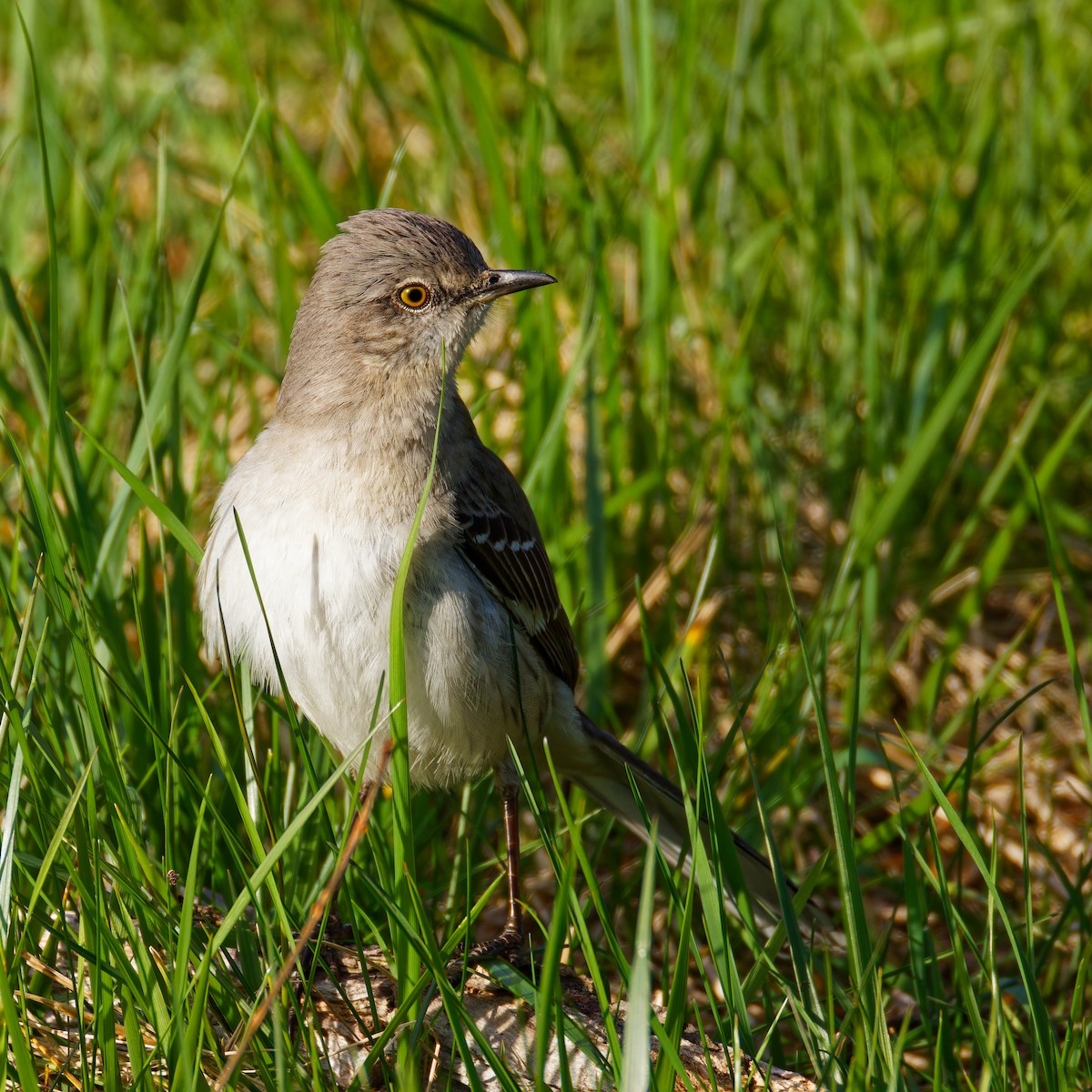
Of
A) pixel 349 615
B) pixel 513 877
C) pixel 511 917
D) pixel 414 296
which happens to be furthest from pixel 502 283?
pixel 511 917

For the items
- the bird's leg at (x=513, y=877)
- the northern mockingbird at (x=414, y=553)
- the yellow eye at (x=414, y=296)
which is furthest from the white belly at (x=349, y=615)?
the yellow eye at (x=414, y=296)

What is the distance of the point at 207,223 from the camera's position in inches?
287

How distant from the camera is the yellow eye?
4.32m

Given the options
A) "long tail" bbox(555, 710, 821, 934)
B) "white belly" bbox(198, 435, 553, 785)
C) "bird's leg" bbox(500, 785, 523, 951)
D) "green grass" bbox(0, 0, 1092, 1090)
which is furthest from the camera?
"long tail" bbox(555, 710, 821, 934)

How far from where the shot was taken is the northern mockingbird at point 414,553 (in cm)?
386

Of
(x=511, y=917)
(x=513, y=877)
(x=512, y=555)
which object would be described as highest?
(x=512, y=555)

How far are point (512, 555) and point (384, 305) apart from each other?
0.92m

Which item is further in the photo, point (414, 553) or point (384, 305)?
point (384, 305)

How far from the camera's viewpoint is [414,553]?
12.8 ft

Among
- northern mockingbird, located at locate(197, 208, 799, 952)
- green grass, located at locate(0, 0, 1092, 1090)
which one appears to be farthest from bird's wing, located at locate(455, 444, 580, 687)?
green grass, located at locate(0, 0, 1092, 1090)

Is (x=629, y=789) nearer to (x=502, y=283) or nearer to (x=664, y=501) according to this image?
(x=664, y=501)

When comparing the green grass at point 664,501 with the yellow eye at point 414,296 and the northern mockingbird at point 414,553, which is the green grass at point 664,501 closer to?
the northern mockingbird at point 414,553

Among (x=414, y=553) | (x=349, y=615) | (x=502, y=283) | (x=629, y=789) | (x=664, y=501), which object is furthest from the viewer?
(x=664, y=501)

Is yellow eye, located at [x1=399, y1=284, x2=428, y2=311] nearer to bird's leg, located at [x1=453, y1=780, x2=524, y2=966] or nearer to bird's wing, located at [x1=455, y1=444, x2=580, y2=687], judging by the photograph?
bird's wing, located at [x1=455, y1=444, x2=580, y2=687]
